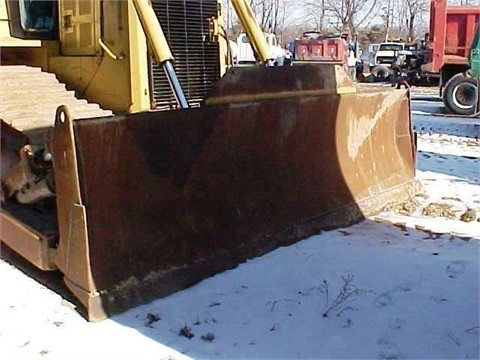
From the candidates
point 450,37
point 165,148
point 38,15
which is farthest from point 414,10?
point 165,148

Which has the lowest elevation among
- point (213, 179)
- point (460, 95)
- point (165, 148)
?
point (460, 95)

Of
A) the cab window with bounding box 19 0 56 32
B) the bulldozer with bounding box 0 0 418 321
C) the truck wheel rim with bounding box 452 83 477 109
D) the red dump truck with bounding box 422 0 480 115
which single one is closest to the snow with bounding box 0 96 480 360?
the bulldozer with bounding box 0 0 418 321

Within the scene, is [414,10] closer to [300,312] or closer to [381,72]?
[381,72]

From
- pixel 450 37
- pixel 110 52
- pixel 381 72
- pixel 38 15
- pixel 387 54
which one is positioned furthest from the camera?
pixel 387 54

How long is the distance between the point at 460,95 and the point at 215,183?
1131 centimetres

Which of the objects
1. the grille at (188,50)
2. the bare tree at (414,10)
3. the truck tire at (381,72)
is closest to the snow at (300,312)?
the grille at (188,50)

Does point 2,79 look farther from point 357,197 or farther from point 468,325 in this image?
point 468,325

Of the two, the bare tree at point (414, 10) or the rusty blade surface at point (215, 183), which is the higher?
the bare tree at point (414, 10)

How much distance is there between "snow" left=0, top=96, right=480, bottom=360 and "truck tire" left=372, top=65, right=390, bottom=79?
21.0m

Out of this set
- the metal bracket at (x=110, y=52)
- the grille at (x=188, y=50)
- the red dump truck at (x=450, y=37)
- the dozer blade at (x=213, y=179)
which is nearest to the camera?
the dozer blade at (x=213, y=179)

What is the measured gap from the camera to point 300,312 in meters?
3.54

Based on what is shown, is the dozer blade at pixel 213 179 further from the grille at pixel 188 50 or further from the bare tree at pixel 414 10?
the bare tree at pixel 414 10

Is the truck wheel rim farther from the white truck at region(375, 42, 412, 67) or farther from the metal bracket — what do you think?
the white truck at region(375, 42, 412, 67)

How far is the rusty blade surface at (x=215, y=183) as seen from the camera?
3.53 m
